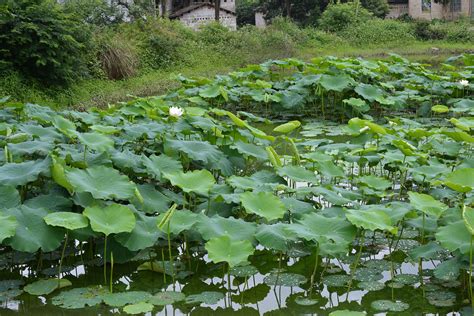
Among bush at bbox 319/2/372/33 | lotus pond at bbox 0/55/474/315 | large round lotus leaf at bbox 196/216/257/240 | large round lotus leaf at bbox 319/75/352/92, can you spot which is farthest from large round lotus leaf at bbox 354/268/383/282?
bush at bbox 319/2/372/33

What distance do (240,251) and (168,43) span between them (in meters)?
12.2

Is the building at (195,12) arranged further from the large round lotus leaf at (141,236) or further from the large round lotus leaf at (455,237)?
the large round lotus leaf at (455,237)

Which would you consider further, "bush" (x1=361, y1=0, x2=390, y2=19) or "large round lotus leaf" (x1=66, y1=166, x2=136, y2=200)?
"bush" (x1=361, y1=0, x2=390, y2=19)

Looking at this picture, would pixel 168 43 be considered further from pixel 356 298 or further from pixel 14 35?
pixel 356 298

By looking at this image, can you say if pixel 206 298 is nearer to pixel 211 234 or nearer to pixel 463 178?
pixel 211 234

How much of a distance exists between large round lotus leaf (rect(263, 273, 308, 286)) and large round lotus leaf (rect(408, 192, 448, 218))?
2.16 feet

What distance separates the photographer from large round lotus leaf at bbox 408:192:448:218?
3242 millimetres

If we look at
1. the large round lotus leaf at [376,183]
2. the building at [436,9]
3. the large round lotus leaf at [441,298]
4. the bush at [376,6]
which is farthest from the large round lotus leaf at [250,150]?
the building at [436,9]

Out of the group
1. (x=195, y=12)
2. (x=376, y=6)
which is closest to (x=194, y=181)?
(x=195, y=12)

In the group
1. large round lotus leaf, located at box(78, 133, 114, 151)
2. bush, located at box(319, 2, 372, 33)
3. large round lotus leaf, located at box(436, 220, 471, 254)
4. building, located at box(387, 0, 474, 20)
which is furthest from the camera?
building, located at box(387, 0, 474, 20)

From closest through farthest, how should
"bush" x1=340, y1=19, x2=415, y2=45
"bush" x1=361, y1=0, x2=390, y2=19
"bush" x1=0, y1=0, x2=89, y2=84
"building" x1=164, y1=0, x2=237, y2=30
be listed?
"bush" x1=0, y1=0, x2=89, y2=84 < "bush" x1=340, y1=19, x2=415, y2=45 < "building" x1=164, y1=0, x2=237, y2=30 < "bush" x1=361, y1=0, x2=390, y2=19

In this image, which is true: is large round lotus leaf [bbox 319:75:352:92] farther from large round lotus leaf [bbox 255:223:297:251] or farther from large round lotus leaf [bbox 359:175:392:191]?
large round lotus leaf [bbox 255:223:297:251]

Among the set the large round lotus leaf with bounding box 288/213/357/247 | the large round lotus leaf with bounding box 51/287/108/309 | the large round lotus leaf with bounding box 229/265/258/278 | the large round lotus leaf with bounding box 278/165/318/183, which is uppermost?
the large round lotus leaf with bounding box 278/165/318/183

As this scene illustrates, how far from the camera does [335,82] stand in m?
8.22
